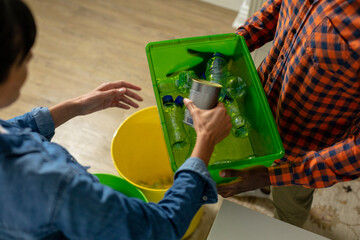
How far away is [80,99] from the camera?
3.37 ft

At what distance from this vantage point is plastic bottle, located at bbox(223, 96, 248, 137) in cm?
105

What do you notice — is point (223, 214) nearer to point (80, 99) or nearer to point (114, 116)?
point (80, 99)

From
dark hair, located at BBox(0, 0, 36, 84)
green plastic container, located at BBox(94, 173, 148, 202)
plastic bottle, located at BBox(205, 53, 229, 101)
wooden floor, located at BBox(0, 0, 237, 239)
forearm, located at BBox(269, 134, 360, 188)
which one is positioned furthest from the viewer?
wooden floor, located at BBox(0, 0, 237, 239)

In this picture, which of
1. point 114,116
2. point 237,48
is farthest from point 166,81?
point 114,116

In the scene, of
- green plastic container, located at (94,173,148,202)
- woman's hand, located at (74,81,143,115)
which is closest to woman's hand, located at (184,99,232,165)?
woman's hand, located at (74,81,143,115)

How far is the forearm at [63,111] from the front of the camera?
975 mm

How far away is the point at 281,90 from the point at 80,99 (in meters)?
0.63

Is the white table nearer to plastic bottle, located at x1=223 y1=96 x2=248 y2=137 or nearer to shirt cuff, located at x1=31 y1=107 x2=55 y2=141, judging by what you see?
plastic bottle, located at x1=223 y1=96 x2=248 y2=137

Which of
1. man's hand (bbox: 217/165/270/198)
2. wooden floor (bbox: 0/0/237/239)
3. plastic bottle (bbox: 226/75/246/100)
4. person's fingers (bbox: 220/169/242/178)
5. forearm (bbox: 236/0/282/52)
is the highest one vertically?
forearm (bbox: 236/0/282/52)

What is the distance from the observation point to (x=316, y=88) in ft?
2.84

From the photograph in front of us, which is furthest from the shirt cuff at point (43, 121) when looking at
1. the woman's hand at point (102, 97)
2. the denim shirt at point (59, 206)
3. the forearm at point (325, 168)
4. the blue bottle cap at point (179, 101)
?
the forearm at point (325, 168)

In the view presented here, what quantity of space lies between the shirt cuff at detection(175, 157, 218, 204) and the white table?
186 mm

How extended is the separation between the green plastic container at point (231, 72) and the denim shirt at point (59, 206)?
0.30 m

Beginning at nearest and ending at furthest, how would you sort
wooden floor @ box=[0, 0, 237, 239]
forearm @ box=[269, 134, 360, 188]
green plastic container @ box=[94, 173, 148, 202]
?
forearm @ box=[269, 134, 360, 188], green plastic container @ box=[94, 173, 148, 202], wooden floor @ box=[0, 0, 237, 239]
